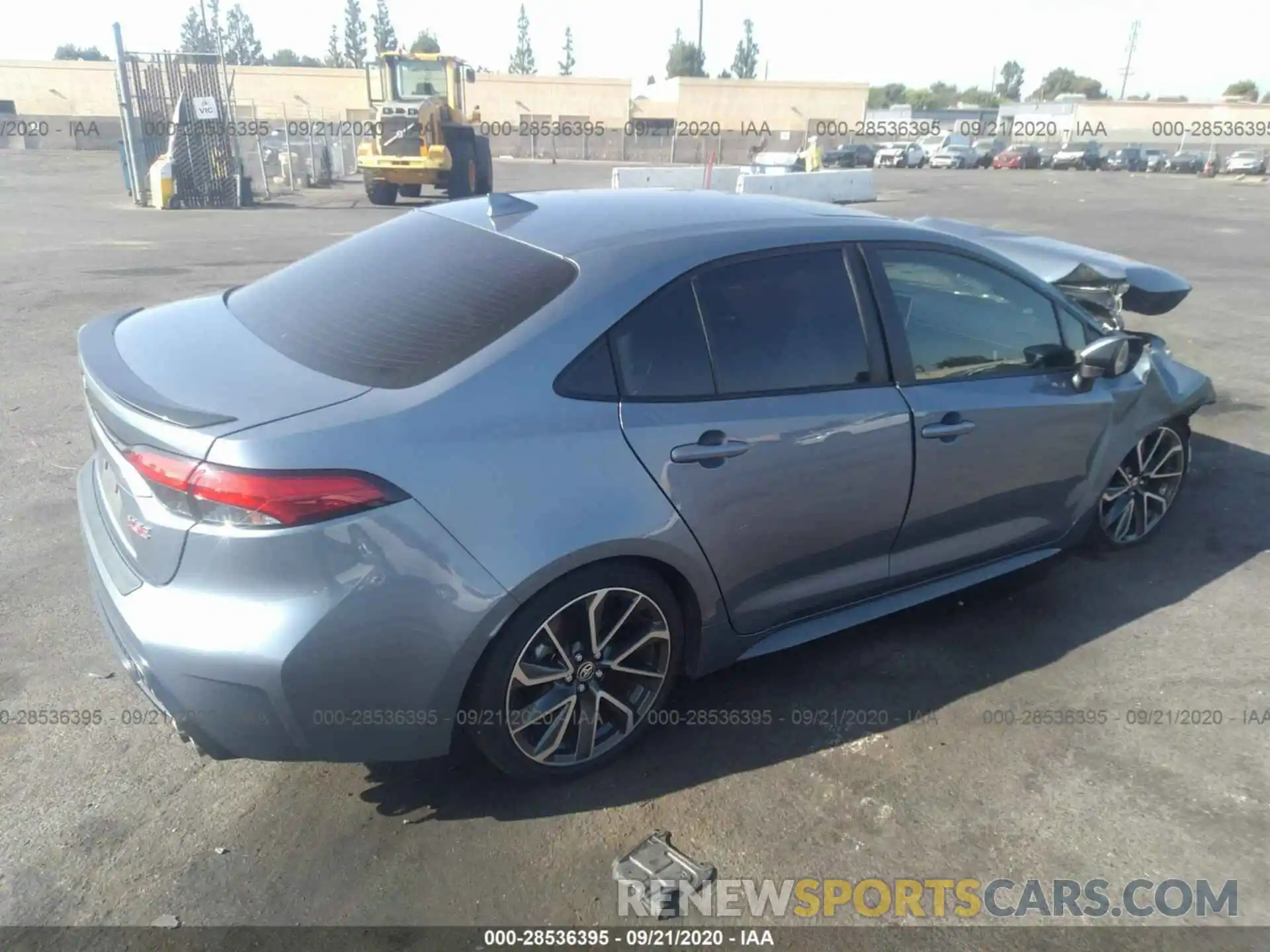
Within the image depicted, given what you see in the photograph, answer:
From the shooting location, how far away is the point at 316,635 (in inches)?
92.5

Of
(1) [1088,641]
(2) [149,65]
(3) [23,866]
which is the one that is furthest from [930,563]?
(2) [149,65]

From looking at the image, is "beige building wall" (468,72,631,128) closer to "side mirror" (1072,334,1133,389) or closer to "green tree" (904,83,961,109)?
"green tree" (904,83,961,109)

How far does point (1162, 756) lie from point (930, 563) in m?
→ 1.00

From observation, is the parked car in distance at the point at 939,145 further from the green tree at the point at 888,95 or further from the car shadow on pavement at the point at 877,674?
the green tree at the point at 888,95

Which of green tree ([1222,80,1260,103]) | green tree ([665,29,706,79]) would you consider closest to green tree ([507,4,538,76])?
green tree ([665,29,706,79])

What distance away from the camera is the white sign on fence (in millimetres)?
19500

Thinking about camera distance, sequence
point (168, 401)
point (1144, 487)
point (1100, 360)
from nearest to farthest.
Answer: point (168, 401) < point (1100, 360) < point (1144, 487)

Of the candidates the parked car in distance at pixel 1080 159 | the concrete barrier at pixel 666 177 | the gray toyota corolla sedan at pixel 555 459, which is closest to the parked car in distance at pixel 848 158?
the parked car in distance at pixel 1080 159

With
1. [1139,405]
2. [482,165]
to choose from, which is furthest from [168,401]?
[482,165]

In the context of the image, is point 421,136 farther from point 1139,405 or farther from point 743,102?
point 743,102

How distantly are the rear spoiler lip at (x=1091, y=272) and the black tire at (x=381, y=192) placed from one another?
1842cm

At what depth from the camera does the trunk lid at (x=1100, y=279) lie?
5.56 meters

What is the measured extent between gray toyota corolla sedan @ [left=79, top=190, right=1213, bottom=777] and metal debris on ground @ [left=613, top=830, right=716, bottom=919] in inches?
15.2

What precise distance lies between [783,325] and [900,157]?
5066cm
